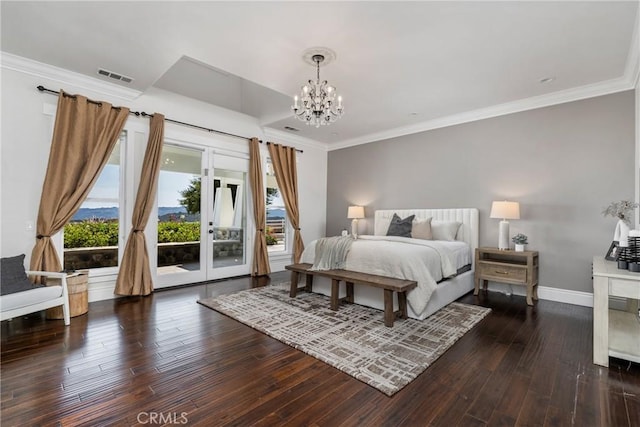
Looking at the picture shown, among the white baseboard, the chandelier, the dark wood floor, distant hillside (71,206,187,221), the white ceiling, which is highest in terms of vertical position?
the white ceiling

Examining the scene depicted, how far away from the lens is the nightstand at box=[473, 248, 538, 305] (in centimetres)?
391

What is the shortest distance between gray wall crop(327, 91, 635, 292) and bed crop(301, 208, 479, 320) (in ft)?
0.97

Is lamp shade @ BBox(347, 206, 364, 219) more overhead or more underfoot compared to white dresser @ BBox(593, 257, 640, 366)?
more overhead

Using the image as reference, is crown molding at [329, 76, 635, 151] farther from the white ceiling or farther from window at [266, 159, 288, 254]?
window at [266, 159, 288, 254]

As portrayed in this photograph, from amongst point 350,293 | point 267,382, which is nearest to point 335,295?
point 350,293

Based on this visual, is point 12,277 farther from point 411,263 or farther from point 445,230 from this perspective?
point 445,230

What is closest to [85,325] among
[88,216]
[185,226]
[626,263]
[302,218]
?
[88,216]

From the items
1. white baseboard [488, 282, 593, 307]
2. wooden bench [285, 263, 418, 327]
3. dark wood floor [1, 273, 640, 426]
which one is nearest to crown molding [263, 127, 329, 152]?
wooden bench [285, 263, 418, 327]

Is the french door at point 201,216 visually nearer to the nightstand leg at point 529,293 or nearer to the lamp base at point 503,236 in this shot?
the lamp base at point 503,236

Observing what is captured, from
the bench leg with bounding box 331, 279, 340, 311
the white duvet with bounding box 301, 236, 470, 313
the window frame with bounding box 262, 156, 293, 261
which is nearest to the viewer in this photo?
the white duvet with bounding box 301, 236, 470, 313

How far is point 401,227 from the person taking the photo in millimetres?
5082

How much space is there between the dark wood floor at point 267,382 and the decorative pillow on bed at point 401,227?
6.93 feet

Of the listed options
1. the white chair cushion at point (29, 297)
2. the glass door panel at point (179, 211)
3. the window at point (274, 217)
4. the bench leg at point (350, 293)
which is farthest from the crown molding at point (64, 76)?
the bench leg at point (350, 293)

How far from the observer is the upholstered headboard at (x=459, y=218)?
475cm
